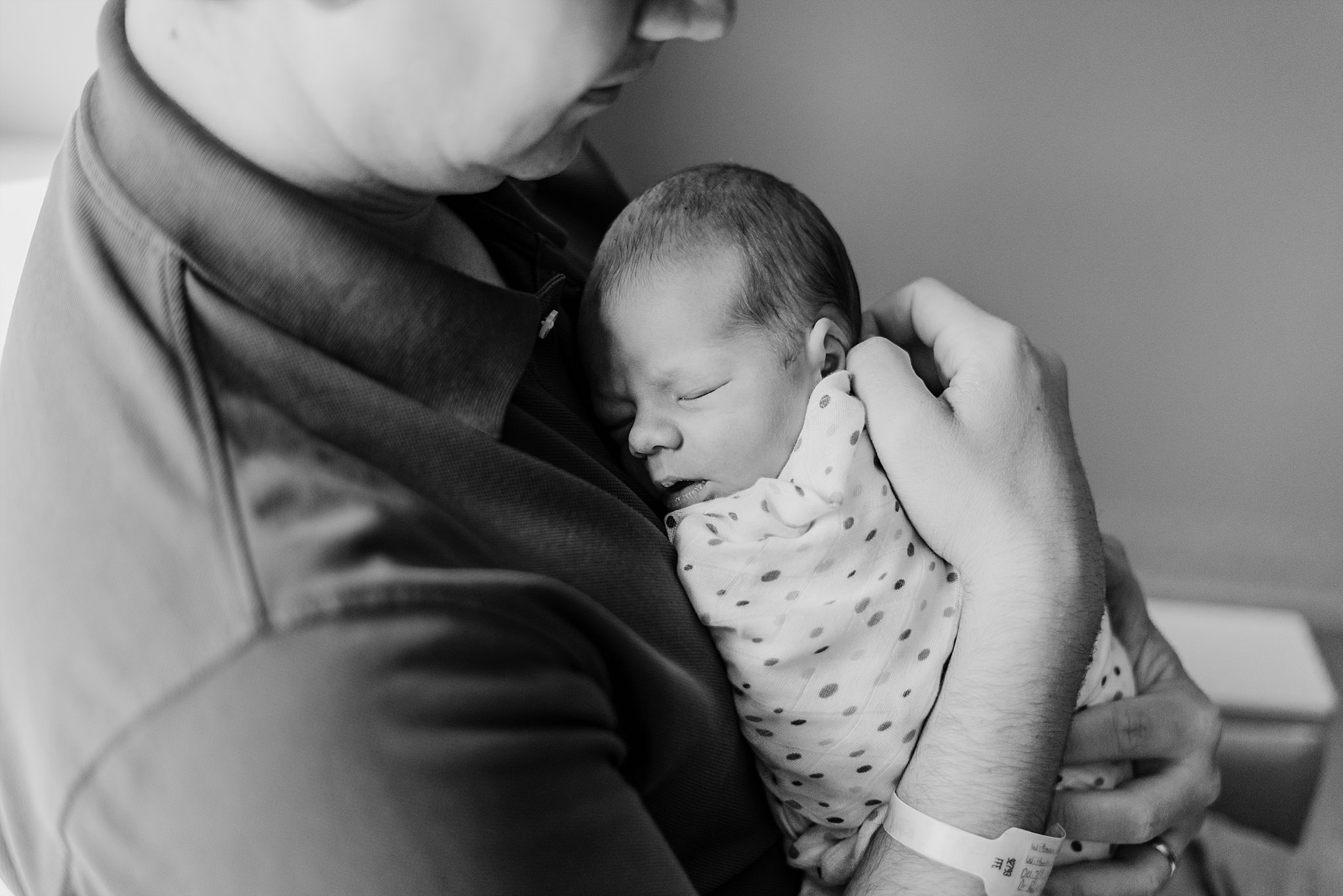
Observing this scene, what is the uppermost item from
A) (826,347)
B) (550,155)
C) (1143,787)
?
(550,155)

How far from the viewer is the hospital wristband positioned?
99cm

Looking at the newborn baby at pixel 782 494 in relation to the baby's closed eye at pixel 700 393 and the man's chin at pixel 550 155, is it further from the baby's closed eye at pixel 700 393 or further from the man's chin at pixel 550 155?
the man's chin at pixel 550 155

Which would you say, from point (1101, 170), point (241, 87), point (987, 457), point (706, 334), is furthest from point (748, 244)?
point (1101, 170)

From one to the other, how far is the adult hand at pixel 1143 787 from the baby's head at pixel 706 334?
464 mm

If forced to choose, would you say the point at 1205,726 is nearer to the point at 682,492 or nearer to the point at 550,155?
the point at 682,492

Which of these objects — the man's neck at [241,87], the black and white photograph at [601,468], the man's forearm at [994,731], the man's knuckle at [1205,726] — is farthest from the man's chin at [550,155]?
the man's knuckle at [1205,726]

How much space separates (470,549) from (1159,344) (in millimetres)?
1763

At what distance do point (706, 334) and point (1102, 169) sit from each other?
1140 mm

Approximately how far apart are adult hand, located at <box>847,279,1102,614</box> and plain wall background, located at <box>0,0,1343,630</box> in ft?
2.71

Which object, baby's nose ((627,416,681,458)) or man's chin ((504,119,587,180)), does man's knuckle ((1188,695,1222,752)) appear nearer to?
baby's nose ((627,416,681,458))

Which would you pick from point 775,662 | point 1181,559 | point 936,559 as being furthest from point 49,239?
point 1181,559

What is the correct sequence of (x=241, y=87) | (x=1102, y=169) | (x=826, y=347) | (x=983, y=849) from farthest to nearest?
(x=1102, y=169)
(x=826, y=347)
(x=983, y=849)
(x=241, y=87)

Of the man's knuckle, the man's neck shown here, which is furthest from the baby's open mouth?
the man's knuckle

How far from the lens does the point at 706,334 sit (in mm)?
1166
